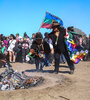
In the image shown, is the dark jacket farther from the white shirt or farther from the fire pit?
the white shirt

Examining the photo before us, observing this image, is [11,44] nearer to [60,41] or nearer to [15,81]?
[60,41]

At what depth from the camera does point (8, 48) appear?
41.6 ft

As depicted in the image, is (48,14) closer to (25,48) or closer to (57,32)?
(25,48)

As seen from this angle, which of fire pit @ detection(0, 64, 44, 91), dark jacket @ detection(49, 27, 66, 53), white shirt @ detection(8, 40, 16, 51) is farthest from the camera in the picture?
white shirt @ detection(8, 40, 16, 51)

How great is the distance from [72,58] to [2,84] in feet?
11.2

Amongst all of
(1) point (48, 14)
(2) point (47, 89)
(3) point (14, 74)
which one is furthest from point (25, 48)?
(2) point (47, 89)

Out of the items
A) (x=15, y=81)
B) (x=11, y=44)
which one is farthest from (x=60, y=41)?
(x=11, y=44)

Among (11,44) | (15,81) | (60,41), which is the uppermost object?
(11,44)

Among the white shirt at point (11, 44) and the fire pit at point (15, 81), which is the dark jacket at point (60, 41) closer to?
the fire pit at point (15, 81)

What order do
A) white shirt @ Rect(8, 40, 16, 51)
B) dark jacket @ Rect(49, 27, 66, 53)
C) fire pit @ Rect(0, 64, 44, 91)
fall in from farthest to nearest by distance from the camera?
1. white shirt @ Rect(8, 40, 16, 51)
2. dark jacket @ Rect(49, 27, 66, 53)
3. fire pit @ Rect(0, 64, 44, 91)

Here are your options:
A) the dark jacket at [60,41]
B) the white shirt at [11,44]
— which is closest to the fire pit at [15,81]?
the dark jacket at [60,41]

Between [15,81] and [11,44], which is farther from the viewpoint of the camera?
Answer: [11,44]

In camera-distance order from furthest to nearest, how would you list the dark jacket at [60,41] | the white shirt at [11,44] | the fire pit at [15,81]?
1. the white shirt at [11,44]
2. the dark jacket at [60,41]
3. the fire pit at [15,81]

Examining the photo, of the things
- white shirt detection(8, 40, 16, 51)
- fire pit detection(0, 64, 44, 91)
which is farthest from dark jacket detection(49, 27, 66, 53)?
white shirt detection(8, 40, 16, 51)
